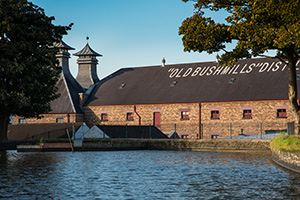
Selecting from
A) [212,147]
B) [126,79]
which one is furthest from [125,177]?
[126,79]

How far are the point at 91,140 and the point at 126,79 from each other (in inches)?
901

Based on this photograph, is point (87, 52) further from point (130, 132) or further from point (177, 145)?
point (177, 145)

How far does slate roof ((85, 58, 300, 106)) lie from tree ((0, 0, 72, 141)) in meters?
18.6

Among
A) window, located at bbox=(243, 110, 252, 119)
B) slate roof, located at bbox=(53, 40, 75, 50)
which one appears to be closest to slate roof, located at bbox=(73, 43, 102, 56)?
slate roof, located at bbox=(53, 40, 75, 50)

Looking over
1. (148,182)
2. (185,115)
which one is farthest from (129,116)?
(148,182)

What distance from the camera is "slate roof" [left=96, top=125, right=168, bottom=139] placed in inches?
1752

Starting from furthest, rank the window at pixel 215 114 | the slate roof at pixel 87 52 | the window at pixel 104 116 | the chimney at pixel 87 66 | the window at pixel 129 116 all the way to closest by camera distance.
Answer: the slate roof at pixel 87 52 → the chimney at pixel 87 66 → the window at pixel 104 116 → the window at pixel 129 116 → the window at pixel 215 114

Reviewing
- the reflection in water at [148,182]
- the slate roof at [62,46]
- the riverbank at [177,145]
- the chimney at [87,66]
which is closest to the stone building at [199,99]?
the riverbank at [177,145]

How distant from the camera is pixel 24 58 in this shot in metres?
38.0

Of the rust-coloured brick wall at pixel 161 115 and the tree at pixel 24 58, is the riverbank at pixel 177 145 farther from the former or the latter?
the rust-coloured brick wall at pixel 161 115

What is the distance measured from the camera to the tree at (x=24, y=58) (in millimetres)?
36344

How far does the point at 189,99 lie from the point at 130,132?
9.80 m

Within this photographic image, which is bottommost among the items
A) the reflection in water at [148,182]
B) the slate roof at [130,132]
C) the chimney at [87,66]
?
the reflection in water at [148,182]

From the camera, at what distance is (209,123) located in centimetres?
5116
